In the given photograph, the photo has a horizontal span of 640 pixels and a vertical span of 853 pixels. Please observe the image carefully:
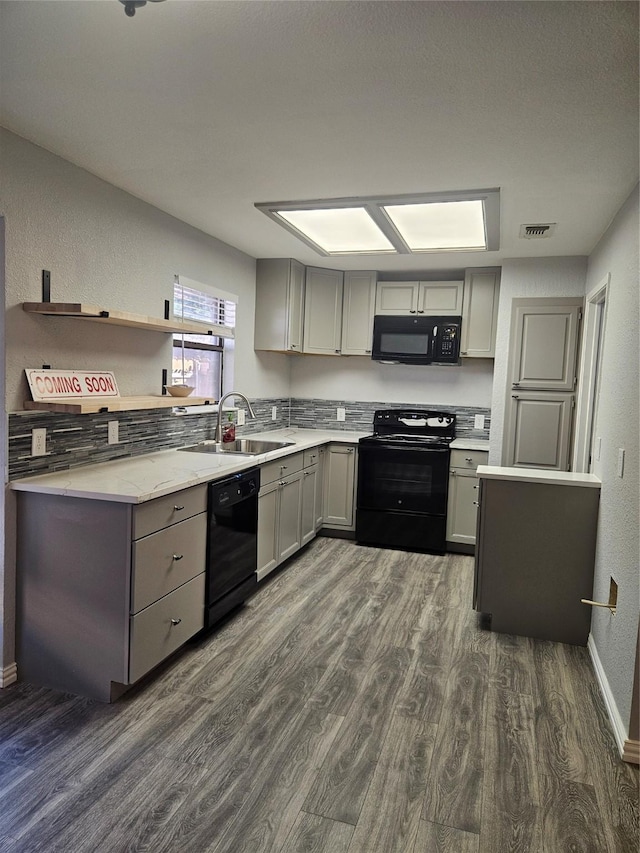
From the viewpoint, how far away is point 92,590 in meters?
2.45

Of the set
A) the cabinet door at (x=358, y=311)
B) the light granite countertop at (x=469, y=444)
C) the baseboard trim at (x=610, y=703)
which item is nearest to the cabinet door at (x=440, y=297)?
the cabinet door at (x=358, y=311)

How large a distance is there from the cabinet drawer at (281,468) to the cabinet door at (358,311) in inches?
52.4

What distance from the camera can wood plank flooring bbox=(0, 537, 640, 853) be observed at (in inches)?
70.3

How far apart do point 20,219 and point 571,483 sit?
291cm

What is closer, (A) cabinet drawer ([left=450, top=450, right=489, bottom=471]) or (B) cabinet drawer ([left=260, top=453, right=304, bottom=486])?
(B) cabinet drawer ([left=260, top=453, right=304, bottom=486])

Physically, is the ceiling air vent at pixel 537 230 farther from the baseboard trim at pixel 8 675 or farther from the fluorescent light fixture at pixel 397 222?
the baseboard trim at pixel 8 675

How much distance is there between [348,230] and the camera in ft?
12.8

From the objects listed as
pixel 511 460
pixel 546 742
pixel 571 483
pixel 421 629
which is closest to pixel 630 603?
pixel 546 742

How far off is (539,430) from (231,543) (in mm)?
2491

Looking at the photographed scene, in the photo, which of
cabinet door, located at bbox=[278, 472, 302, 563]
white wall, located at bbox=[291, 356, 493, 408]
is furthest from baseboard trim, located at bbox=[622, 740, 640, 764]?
white wall, located at bbox=[291, 356, 493, 408]

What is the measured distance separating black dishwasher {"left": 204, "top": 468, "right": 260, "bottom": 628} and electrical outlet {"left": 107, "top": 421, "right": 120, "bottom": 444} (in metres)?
0.60

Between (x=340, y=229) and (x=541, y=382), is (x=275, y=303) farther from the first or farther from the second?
(x=541, y=382)

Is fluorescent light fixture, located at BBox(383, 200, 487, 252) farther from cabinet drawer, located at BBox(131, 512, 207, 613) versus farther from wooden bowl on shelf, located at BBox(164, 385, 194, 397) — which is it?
cabinet drawer, located at BBox(131, 512, 207, 613)

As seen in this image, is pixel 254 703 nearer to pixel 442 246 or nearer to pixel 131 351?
pixel 131 351
